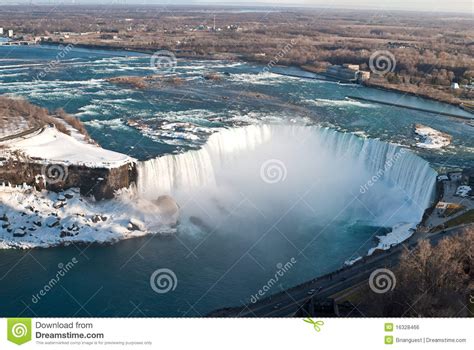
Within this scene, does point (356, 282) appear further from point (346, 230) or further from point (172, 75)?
point (172, 75)

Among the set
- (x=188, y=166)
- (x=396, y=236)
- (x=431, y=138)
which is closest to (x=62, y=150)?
(x=188, y=166)

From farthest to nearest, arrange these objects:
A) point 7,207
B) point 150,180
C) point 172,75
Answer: point 172,75 → point 150,180 → point 7,207

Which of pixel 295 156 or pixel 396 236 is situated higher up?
pixel 295 156

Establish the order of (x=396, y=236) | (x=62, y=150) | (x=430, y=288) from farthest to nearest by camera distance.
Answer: (x=62, y=150) < (x=396, y=236) < (x=430, y=288)

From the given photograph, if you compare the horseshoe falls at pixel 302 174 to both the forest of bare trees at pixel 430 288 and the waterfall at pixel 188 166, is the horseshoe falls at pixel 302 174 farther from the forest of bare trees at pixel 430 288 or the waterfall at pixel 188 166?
the forest of bare trees at pixel 430 288

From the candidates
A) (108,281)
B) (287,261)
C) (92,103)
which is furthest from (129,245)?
(92,103)

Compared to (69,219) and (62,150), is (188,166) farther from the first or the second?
(69,219)
